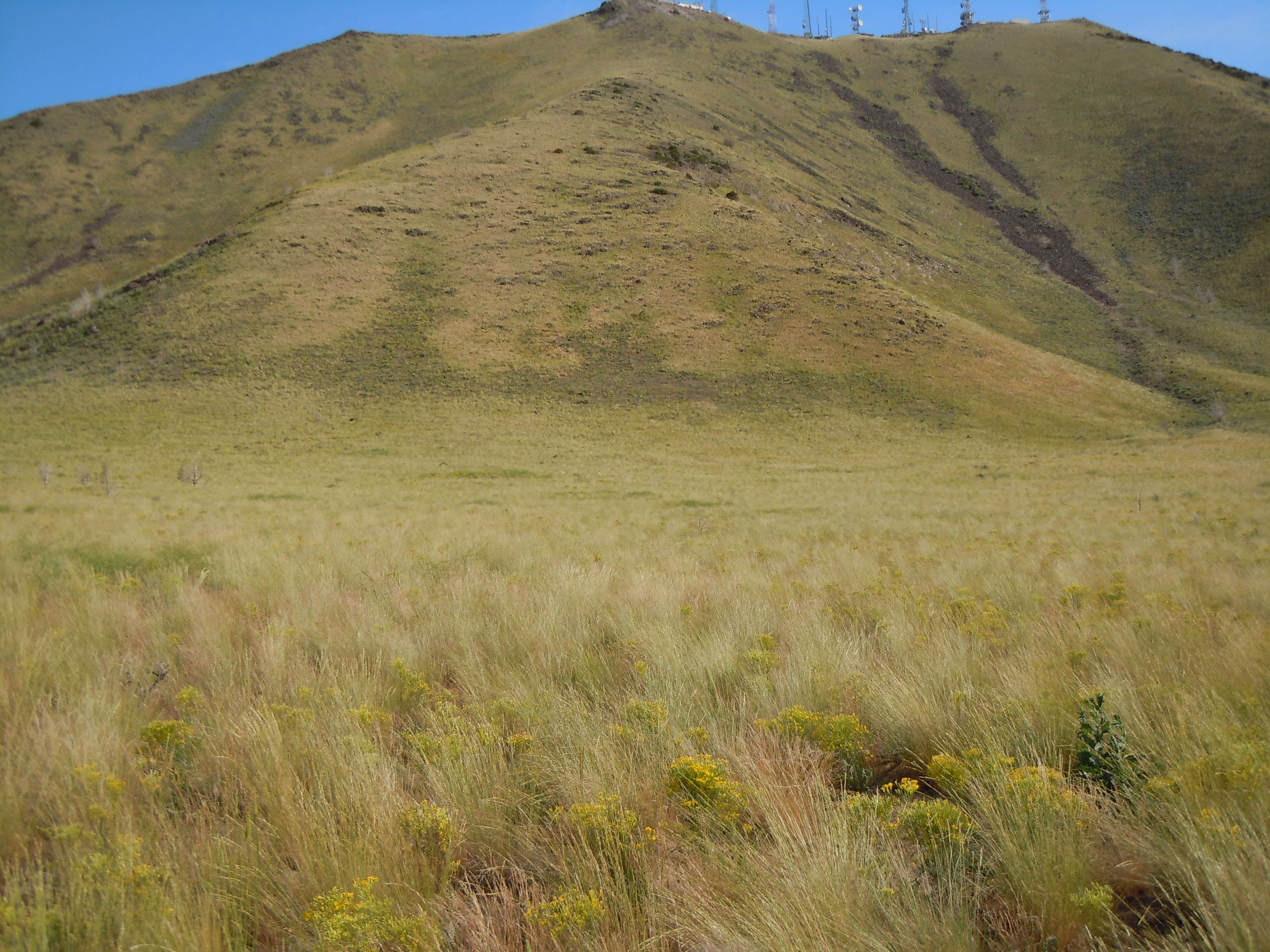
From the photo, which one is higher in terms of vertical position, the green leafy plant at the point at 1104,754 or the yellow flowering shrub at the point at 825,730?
the green leafy plant at the point at 1104,754

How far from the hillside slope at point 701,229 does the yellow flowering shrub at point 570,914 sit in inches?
1662

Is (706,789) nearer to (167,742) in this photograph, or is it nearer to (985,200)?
(167,742)

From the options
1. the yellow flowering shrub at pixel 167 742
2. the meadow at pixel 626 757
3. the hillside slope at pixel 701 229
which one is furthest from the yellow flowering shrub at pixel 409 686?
the hillside slope at pixel 701 229

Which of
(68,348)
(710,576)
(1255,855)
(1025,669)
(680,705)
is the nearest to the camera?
(1255,855)

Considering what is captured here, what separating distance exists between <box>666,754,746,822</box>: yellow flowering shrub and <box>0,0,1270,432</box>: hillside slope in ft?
137

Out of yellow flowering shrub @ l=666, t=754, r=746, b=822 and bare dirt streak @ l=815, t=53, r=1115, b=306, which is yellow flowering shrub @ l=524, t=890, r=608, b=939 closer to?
yellow flowering shrub @ l=666, t=754, r=746, b=822

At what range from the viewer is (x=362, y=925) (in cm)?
175

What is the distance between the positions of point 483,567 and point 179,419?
39.7 m

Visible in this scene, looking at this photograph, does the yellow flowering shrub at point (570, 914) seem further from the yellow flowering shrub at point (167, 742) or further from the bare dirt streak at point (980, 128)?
the bare dirt streak at point (980, 128)

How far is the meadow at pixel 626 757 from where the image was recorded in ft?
6.02

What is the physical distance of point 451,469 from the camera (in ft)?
102

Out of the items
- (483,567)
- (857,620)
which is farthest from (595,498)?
(857,620)

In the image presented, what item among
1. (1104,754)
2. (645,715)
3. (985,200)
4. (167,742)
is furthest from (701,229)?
(167,742)

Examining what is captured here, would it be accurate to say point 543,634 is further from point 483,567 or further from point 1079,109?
point 1079,109
